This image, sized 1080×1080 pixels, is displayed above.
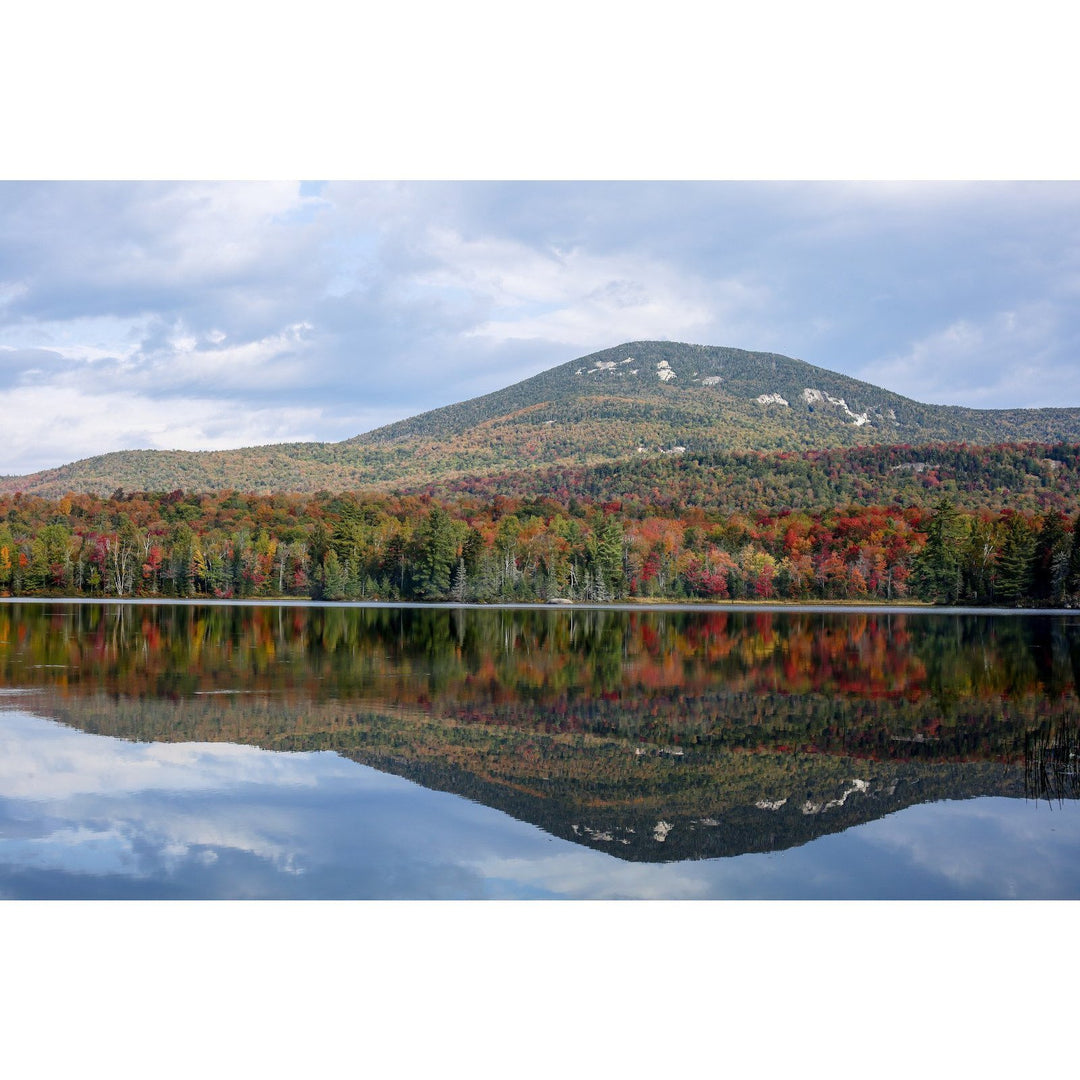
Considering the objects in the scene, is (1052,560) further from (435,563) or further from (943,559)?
(435,563)

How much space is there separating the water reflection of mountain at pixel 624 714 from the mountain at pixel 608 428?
10326 cm

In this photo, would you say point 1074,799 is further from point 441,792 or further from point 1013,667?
point 1013,667

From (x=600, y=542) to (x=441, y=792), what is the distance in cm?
7010

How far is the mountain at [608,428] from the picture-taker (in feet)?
447

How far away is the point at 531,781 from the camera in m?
12.4

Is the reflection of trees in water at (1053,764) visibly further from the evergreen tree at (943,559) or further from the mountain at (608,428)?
the mountain at (608,428)

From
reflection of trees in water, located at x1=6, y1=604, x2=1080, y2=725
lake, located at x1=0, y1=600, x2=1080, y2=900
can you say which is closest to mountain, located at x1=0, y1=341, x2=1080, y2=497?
reflection of trees in water, located at x1=6, y1=604, x2=1080, y2=725

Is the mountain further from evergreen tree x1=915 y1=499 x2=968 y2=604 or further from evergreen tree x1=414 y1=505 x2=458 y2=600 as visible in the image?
evergreen tree x1=915 y1=499 x2=968 y2=604

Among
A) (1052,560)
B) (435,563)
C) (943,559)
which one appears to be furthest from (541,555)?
(1052,560)

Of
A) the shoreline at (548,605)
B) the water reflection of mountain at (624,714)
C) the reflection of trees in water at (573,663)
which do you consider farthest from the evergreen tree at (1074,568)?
the water reflection of mountain at (624,714)

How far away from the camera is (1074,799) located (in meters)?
12.1

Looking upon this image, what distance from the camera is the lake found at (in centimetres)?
930

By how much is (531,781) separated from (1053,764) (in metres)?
7.30

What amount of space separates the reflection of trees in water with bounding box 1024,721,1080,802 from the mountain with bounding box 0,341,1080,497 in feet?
391
